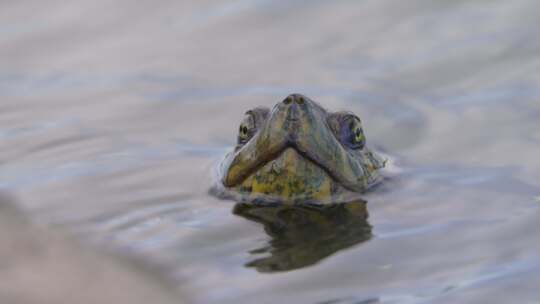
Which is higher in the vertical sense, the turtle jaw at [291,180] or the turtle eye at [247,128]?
the turtle eye at [247,128]

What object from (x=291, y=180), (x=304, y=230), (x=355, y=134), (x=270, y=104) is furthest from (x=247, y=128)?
(x=270, y=104)

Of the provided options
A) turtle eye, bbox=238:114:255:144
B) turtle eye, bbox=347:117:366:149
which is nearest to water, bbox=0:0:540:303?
turtle eye, bbox=347:117:366:149

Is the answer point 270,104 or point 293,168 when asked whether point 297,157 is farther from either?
point 270,104

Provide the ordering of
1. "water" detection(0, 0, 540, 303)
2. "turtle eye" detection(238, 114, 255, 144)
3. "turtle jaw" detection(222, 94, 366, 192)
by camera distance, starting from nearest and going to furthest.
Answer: "water" detection(0, 0, 540, 303) < "turtle jaw" detection(222, 94, 366, 192) < "turtle eye" detection(238, 114, 255, 144)

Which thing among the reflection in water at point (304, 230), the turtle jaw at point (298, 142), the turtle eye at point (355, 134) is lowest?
the reflection in water at point (304, 230)

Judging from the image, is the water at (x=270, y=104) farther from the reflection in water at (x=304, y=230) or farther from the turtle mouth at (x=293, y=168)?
the turtle mouth at (x=293, y=168)

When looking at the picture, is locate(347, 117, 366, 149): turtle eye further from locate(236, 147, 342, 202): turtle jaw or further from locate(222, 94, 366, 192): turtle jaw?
locate(236, 147, 342, 202): turtle jaw

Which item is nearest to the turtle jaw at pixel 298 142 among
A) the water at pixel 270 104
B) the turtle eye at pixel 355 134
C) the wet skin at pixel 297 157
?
the wet skin at pixel 297 157
